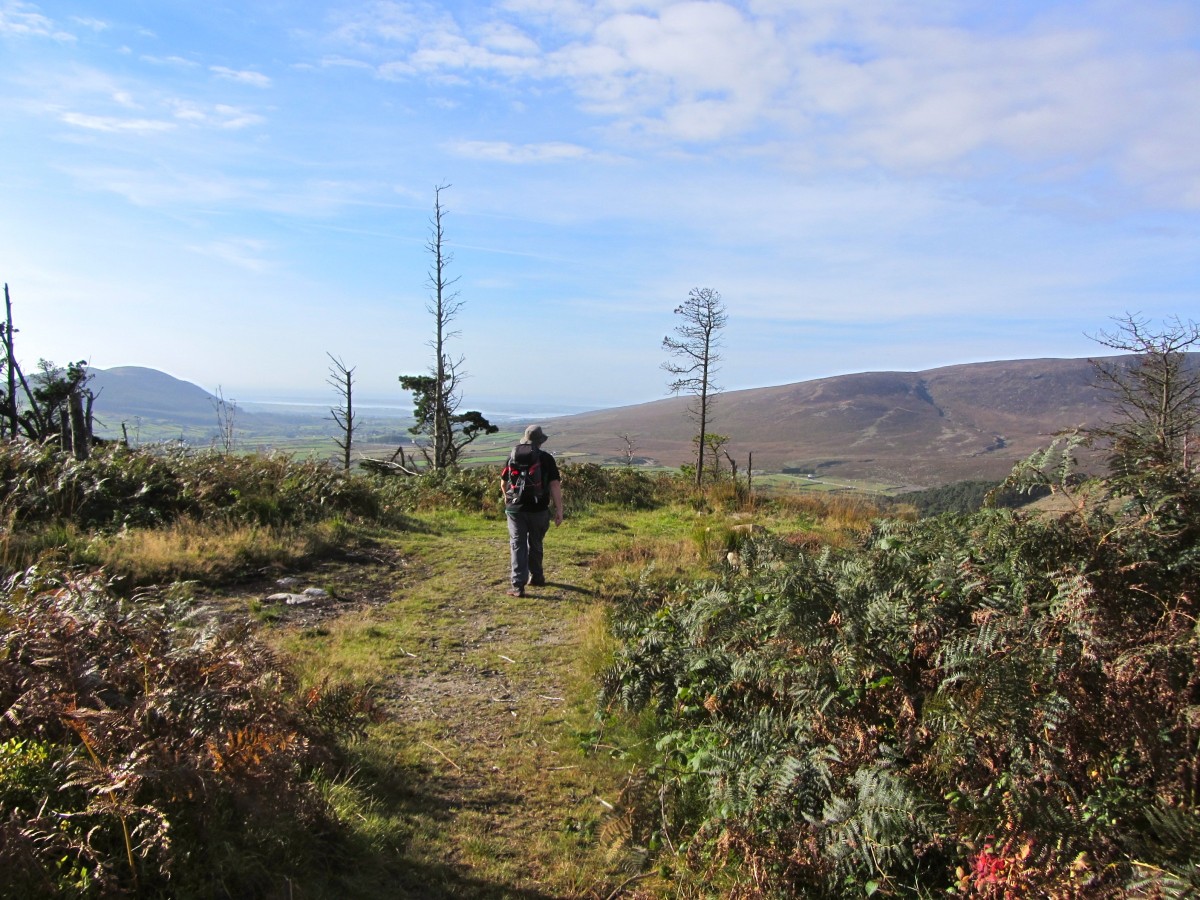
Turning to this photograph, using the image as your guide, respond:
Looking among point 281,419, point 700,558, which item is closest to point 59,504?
point 700,558

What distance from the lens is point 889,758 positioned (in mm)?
3107

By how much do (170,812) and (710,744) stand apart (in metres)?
2.61

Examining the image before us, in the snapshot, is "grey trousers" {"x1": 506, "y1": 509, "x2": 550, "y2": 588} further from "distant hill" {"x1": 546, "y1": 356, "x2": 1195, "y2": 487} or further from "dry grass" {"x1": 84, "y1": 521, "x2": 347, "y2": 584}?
"distant hill" {"x1": 546, "y1": 356, "x2": 1195, "y2": 487}

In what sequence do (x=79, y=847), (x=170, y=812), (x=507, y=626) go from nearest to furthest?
(x=79, y=847) < (x=170, y=812) < (x=507, y=626)

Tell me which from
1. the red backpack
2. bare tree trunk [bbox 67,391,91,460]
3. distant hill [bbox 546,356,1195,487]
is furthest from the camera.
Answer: distant hill [bbox 546,356,1195,487]

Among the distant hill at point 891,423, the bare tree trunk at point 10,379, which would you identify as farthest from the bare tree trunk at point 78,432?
the distant hill at point 891,423

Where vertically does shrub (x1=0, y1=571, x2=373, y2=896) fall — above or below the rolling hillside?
below

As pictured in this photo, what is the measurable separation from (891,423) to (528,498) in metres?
82.4

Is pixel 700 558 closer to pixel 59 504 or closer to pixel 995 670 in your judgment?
pixel 995 670

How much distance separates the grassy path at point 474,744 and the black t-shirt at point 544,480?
103 centimetres

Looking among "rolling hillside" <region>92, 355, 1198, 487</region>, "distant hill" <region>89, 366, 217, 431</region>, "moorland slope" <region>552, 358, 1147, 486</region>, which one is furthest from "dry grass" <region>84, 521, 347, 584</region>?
"distant hill" <region>89, 366, 217, 431</region>

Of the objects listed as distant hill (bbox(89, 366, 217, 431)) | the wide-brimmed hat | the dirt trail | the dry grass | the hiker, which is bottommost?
the dirt trail

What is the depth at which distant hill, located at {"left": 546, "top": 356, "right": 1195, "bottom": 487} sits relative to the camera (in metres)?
59.5

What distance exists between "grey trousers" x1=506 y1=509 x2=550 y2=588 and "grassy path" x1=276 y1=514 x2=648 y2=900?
0.28m
